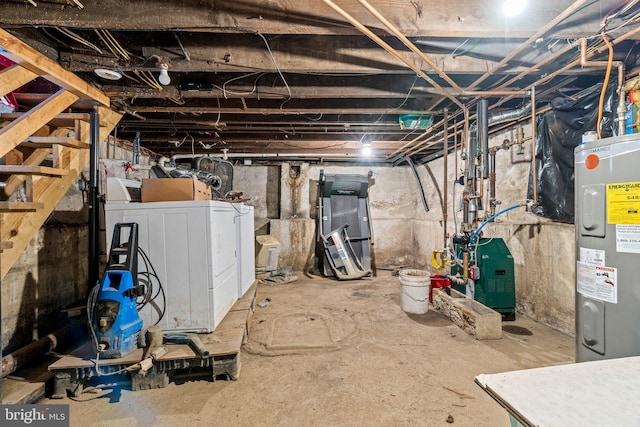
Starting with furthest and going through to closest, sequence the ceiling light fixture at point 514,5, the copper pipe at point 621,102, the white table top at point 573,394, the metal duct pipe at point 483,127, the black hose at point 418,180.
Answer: the black hose at point 418,180 → the metal duct pipe at point 483,127 → the copper pipe at point 621,102 → the ceiling light fixture at point 514,5 → the white table top at point 573,394

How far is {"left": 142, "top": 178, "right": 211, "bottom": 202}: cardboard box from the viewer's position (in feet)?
7.00

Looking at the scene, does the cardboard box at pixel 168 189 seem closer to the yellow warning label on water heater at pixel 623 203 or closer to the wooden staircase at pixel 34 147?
the wooden staircase at pixel 34 147

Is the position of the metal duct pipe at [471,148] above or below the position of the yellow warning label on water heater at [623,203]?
above

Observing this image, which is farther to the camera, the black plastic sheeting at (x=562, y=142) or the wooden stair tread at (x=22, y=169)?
the black plastic sheeting at (x=562, y=142)

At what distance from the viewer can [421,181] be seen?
18.7ft

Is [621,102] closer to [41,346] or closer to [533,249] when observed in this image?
[533,249]

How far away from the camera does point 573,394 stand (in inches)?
24.6

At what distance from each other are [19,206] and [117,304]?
2.71 ft

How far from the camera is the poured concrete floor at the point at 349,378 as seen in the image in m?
1.59

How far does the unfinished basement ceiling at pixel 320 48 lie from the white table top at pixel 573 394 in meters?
1.56

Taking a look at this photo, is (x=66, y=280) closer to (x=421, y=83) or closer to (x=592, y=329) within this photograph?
(x=421, y=83)

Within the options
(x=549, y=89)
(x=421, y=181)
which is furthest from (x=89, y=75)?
(x=421, y=181)

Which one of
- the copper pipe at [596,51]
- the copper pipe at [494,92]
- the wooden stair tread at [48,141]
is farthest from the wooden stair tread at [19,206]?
the copper pipe at [596,51]

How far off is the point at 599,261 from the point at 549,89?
71.9 inches
